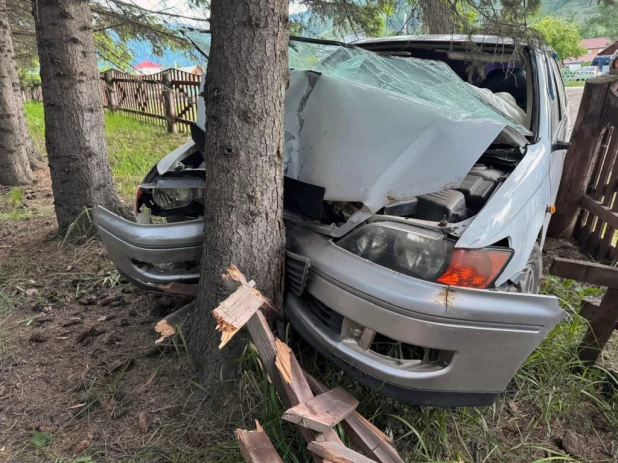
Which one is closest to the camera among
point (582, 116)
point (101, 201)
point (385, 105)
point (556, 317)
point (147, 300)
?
point (556, 317)

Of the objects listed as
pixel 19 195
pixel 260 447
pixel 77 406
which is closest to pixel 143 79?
pixel 19 195

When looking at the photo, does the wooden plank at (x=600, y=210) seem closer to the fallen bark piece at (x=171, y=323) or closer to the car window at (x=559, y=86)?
the car window at (x=559, y=86)

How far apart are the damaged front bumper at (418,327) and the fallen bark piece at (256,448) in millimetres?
421

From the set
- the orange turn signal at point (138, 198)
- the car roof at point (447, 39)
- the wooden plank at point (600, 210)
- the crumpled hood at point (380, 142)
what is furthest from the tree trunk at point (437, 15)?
the orange turn signal at point (138, 198)

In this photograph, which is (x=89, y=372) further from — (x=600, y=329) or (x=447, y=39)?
(x=447, y=39)

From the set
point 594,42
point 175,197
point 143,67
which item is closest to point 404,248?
point 175,197

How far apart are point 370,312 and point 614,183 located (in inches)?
134

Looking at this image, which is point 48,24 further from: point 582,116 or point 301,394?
point 582,116

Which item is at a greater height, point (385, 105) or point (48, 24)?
point (48, 24)

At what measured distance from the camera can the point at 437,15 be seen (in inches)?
125

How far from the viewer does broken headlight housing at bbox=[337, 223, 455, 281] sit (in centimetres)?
170

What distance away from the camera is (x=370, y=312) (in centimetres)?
166

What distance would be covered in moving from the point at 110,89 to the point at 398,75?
1306 centimetres

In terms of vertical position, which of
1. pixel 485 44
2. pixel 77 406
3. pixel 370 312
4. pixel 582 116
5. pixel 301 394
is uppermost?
pixel 485 44
